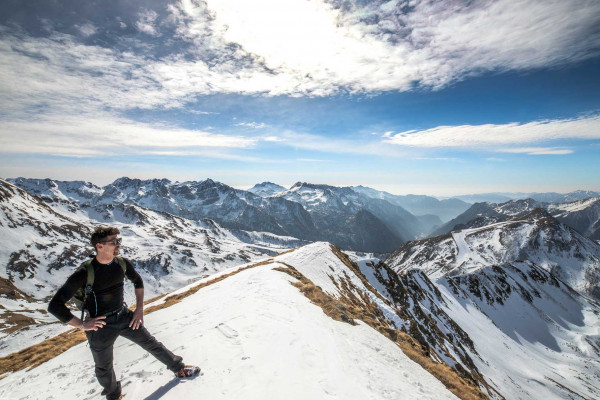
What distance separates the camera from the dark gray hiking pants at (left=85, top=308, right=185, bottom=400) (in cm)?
682

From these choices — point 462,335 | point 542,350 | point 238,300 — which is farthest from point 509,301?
point 238,300

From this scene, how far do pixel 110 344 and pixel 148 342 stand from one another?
2.92 ft

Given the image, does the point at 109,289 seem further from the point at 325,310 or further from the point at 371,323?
the point at 371,323

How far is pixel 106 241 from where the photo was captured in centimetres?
669

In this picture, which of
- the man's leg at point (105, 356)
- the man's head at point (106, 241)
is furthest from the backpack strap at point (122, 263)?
the man's leg at point (105, 356)

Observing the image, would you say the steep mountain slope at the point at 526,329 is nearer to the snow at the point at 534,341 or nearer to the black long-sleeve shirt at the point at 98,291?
the snow at the point at 534,341

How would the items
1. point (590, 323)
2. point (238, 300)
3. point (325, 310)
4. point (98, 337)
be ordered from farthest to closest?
1. point (590, 323)
2. point (325, 310)
3. point (238, 300)
4. point (98, 337)

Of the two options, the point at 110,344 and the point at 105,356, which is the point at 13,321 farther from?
the point at 110,344

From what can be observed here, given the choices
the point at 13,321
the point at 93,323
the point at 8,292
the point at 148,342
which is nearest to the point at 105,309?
the point at 93,323

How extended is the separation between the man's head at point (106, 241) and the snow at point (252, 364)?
4.10m

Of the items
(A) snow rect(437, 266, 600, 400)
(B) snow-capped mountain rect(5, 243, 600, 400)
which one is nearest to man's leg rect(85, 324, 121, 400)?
(B) snow-capped mountain rect(5, 243, 600, 400)

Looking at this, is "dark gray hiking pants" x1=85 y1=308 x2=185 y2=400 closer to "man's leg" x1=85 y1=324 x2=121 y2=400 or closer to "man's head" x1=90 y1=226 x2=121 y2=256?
"man's leg" x1=85 y1=324 x2=121 y2=400

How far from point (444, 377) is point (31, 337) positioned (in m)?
112

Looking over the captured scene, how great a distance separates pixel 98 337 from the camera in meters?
6.78
